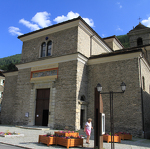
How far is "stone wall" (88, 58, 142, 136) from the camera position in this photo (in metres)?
13.1

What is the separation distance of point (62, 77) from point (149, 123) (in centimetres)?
893

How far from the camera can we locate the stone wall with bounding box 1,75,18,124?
2034 cm

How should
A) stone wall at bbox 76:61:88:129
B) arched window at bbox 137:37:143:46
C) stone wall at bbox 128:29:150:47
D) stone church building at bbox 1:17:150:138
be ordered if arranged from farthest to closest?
arched window at bbox 137:37:143:46, stone wall at bbox 128:29:150:47, stone wall at bbox 76:61:88:129, stone church building at bbox 1:17:150:138

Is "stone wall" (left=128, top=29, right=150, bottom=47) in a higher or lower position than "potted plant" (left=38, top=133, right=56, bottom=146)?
higher

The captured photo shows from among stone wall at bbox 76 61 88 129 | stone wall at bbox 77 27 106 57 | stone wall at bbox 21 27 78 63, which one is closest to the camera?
stone wall at bbox 76 61 88 129

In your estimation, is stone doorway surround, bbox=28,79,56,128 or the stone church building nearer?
the stone church building

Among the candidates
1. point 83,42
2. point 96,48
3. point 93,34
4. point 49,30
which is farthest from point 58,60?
point 96,48

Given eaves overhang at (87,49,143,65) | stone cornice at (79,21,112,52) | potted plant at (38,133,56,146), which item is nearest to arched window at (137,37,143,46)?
stone cornice at (79,21,112,52)

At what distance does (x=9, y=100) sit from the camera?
20953 millimetres

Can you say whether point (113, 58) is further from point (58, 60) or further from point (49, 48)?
point (49, 48)

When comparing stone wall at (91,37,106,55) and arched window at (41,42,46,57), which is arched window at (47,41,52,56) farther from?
stone wall at (91,37,106,55)

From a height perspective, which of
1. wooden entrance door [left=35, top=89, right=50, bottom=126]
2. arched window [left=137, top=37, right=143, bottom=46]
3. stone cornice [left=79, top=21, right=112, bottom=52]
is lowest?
wooden entrance door [left=35, top=89, right=50, bottom=126]

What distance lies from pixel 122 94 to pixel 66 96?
15.9 ft

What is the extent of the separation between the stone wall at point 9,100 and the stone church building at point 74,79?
3.34 m
